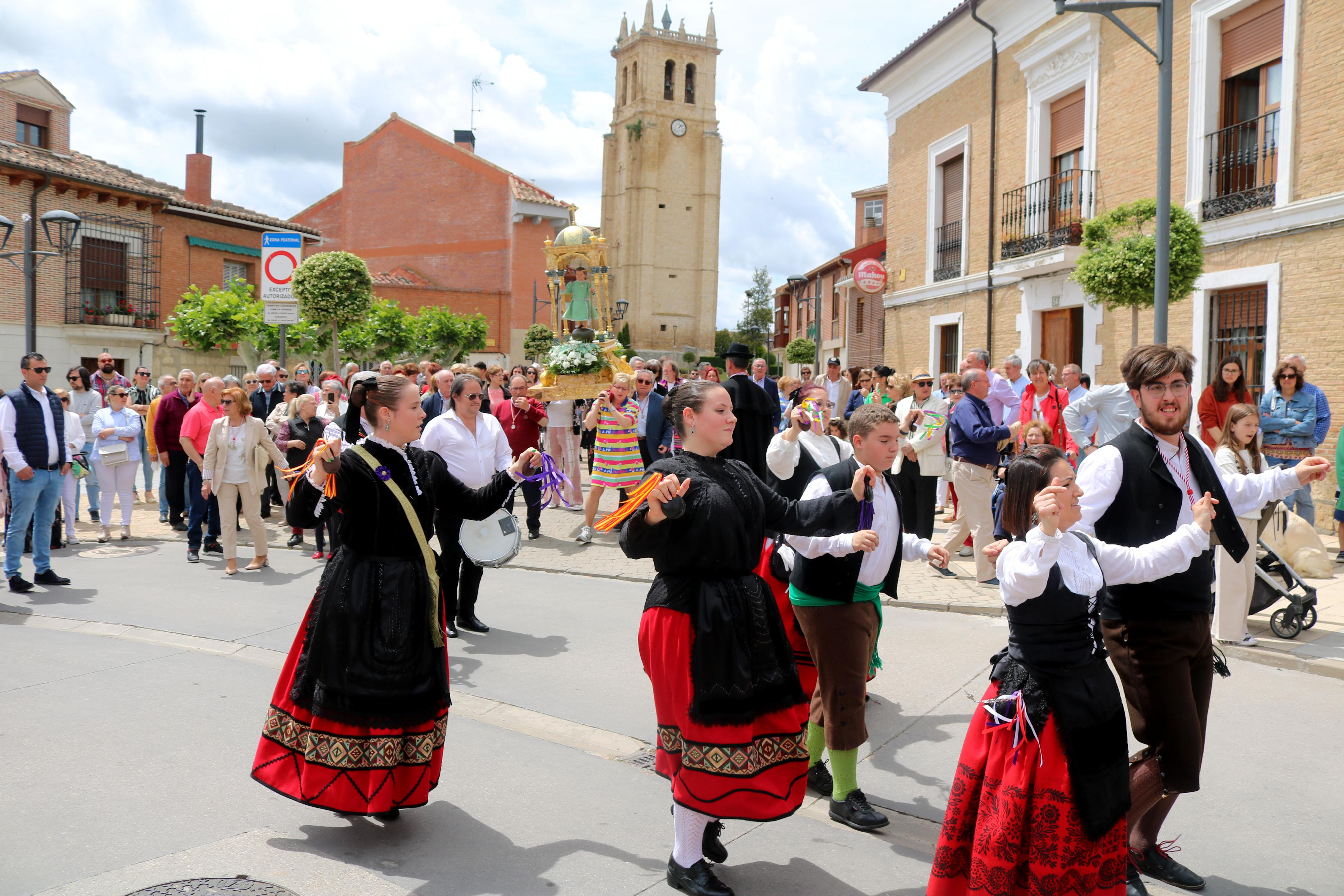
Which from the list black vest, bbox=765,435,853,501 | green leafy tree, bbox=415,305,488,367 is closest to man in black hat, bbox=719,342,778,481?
black vest, bbox=765,435,853,501

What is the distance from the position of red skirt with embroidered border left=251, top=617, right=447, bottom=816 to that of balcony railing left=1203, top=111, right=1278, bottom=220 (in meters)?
12.6

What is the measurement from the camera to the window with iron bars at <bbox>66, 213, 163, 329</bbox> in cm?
2562

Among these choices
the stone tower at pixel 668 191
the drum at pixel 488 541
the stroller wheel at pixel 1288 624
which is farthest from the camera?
the stone tower at pixel 668 191

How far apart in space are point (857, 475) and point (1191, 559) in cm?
113

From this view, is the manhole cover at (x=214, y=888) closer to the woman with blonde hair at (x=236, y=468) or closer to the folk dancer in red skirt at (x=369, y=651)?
the folk dancer in red skirt at (x=369, y=651)

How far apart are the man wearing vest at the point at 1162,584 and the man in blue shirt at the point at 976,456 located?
5295mm

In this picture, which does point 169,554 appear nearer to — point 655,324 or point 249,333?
point 249,333

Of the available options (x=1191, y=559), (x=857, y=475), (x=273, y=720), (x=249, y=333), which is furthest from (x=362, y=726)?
(x=249, y=333)

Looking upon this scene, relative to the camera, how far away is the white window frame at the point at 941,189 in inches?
749

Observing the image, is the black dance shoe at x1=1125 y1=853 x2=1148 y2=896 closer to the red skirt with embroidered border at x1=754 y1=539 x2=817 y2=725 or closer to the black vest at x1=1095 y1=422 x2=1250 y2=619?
the black vest at x1=1095 y1=422 x2=1250 y2=619

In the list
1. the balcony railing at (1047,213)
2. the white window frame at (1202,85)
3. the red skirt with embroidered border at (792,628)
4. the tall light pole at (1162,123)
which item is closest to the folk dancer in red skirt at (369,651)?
the red skirt with embroidered border at (792,628)

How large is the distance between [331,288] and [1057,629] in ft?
91.2

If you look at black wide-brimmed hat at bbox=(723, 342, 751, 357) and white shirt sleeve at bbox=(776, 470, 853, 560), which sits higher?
black wide-brimmed hat at bbox=(723, 342, 751, 357)

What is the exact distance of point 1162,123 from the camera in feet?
31.0
